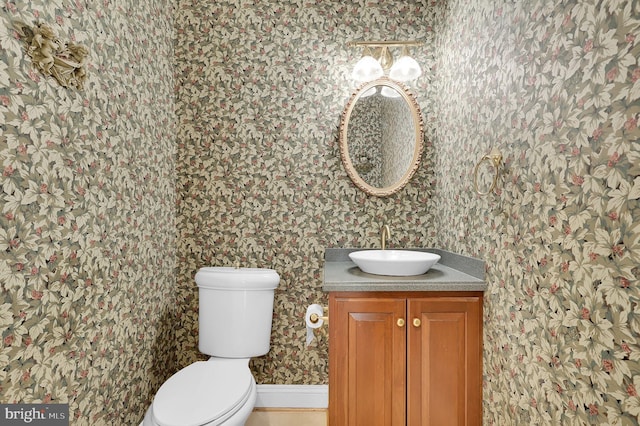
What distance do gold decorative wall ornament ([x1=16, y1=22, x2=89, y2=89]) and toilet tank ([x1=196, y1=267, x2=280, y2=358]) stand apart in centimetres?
110

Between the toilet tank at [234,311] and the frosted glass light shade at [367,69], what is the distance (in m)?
1.29

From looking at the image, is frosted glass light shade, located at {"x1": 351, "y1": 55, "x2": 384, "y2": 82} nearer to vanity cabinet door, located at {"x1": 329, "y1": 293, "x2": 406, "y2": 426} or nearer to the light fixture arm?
the light fixture arm

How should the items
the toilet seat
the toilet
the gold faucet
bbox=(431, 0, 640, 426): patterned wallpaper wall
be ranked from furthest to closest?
1. the gold faucet
2. the toilet
3. the toilet seat
4. bbox=(431, 0, 640, 426): patterned wallpaper wall

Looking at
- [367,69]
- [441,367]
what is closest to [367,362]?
[441,367]

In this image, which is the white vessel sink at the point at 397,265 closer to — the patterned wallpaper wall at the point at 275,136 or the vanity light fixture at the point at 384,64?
the patterned wallpaper wall at the point at 275,136

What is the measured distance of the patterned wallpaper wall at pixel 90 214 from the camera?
3.44ft

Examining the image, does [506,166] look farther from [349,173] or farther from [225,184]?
[225,184]

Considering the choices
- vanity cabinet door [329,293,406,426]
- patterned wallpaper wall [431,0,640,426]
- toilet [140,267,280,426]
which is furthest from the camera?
toilet [140,267,280,426]

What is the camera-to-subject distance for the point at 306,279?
2174mm

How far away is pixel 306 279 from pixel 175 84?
4.79 ft

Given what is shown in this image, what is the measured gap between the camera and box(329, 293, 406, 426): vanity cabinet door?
4.85ft

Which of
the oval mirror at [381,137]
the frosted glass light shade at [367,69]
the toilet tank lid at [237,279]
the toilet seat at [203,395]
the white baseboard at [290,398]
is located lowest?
the white baseboard at [290,398]

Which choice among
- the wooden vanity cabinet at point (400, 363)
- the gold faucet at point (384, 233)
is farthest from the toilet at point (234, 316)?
the gold faucet at point (384, 233)

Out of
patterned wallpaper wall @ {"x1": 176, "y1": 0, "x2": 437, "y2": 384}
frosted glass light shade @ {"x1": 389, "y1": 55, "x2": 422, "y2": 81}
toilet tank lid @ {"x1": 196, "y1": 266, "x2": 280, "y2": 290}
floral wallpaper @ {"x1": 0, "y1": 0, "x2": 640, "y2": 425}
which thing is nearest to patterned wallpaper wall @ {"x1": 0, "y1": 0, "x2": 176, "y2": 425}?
floral wallpaper @ {"x1": 0, "y1": 0, "x2": 640, "y2": 425}
